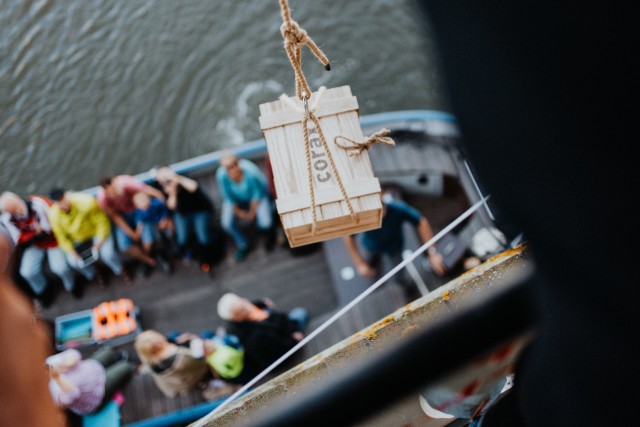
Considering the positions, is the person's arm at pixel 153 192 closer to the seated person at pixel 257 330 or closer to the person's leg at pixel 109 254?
the person's leg at pixel 109 254

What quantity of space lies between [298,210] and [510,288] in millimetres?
1640

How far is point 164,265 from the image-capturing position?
6191 millimetres

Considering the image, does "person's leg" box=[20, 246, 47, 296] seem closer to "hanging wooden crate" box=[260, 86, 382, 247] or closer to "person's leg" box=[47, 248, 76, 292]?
"person's leg" box=[47, 248, 76, 292]

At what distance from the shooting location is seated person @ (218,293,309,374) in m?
4.47

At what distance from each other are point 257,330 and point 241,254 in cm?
166

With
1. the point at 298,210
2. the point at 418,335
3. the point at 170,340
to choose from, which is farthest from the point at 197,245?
the point at 418,335

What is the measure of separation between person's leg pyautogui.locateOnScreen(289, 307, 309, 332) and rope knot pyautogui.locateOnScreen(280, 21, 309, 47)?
3772 millimetres

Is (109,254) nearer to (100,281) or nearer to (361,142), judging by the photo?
(100,281)

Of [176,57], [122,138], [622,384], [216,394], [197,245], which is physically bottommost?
[622,384]

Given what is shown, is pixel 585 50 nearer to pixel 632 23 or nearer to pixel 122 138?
pixel 632 23

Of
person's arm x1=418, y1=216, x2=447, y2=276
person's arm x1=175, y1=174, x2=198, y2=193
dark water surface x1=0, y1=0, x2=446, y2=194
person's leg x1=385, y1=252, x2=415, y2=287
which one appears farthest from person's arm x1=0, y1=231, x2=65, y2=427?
dark water surface x1=0, y1=0, x2=446, y2=194

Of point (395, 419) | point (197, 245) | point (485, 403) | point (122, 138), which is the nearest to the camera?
point (395, 419)

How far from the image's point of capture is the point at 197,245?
6.11 metres

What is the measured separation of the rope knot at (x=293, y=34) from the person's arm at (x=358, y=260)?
11.1 feet
